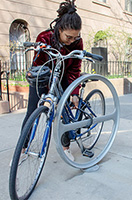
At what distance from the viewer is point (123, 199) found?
6.53ft

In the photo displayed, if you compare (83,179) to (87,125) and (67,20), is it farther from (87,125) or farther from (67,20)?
(67,20)

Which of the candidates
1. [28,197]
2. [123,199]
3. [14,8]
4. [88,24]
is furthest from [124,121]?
[88,24]

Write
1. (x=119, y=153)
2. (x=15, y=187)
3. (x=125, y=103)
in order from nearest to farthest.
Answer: (x=15, y=187)
(x=119, y=153)
(x=125, y=103)

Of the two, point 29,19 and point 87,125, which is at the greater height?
point 29,19

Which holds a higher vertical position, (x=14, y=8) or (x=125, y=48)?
(x=14, y=8)

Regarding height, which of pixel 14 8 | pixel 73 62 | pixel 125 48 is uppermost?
pixel 14 8

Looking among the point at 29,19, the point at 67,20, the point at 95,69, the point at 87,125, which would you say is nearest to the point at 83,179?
the point at 87,125

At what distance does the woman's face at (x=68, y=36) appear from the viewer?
231 centimetres

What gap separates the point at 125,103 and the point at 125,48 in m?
4.58

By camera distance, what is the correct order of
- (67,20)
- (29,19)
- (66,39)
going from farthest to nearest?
(29,19)
(66,39)
(67,20)

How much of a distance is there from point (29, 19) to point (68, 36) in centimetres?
856

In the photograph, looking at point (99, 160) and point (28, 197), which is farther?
point (99, 160)

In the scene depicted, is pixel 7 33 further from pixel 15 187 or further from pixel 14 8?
pixel 15 187

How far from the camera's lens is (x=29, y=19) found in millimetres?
10234
